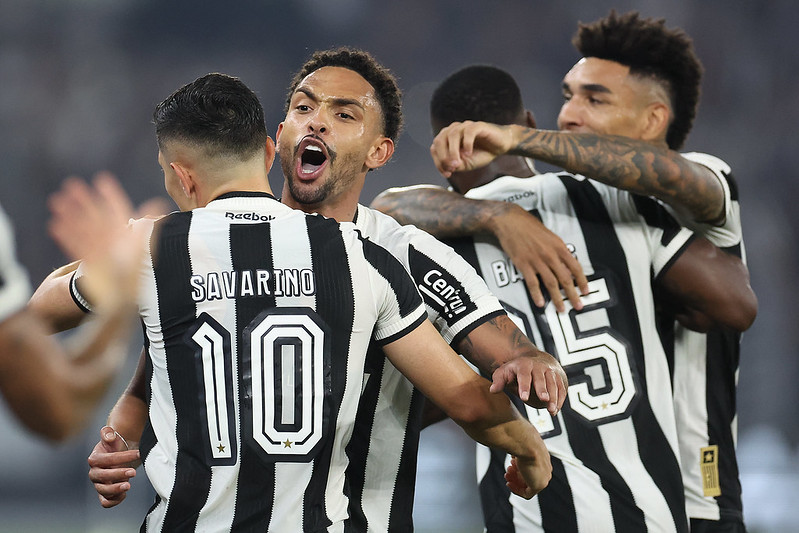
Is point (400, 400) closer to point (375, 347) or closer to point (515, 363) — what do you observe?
point (375, 347)

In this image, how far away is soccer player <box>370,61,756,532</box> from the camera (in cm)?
266

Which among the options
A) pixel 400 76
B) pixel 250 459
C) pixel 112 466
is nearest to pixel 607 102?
pixel 250 459

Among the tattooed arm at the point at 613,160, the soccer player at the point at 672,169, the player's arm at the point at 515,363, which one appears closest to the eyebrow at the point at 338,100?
the tattooed arm at the point at 613,160

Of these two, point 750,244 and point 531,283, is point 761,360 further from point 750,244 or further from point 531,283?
point 531,283

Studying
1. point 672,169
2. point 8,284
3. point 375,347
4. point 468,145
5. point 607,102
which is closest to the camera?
point 8,284

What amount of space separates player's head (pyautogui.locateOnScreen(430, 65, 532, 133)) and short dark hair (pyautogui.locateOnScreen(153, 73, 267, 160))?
1.06 metres

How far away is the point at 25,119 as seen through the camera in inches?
329

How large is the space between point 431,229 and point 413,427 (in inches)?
26.5

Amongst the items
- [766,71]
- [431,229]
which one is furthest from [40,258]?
[766,71]

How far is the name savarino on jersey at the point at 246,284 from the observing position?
1.97 metres

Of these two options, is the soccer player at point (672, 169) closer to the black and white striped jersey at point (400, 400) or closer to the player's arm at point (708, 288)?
the player's arm at point (708, 288)

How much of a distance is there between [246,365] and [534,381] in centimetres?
63

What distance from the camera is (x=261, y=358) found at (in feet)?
6.46

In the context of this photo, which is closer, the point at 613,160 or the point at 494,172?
the point at 613,160
